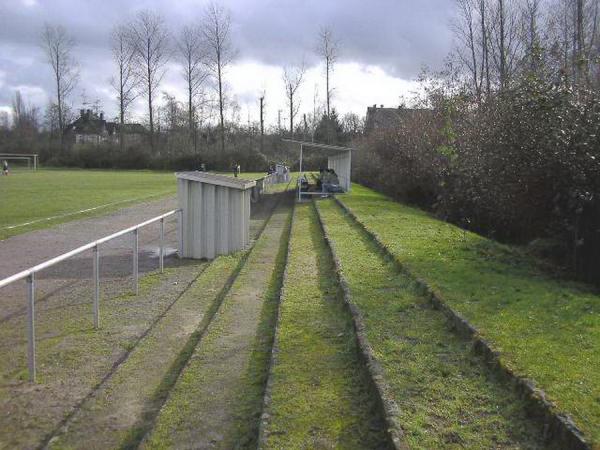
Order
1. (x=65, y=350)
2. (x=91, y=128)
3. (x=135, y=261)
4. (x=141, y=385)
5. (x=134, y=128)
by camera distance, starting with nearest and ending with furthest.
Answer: (x=141, y=385) < (x=65, y=350) < (x=135, y=261) < (x=134, y=128) < (x=91, y=128)

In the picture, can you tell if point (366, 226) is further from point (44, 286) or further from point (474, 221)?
point (44, 286)

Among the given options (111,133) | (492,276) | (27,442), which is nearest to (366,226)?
(492,276)

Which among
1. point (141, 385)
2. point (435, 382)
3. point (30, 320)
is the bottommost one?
point (141, 385)

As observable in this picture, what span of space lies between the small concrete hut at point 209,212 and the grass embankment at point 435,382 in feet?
15.3

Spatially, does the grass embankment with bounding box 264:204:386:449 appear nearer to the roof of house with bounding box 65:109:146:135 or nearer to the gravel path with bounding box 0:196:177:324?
the gravel path with bounding box 0:196:177:324

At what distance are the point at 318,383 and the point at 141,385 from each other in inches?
62.2

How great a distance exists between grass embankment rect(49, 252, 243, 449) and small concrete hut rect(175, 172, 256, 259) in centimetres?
341

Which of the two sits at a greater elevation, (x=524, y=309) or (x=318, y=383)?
(x=524, y=309)

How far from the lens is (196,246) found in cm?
1130

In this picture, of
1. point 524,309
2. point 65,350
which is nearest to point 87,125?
point 65,350

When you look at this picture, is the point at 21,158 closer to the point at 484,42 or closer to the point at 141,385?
the point at 484,42

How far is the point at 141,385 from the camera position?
500 cm

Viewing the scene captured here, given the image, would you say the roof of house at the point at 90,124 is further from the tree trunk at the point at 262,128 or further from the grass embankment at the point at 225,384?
the grass embankment at the point at 225,384

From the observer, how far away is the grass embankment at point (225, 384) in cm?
394
